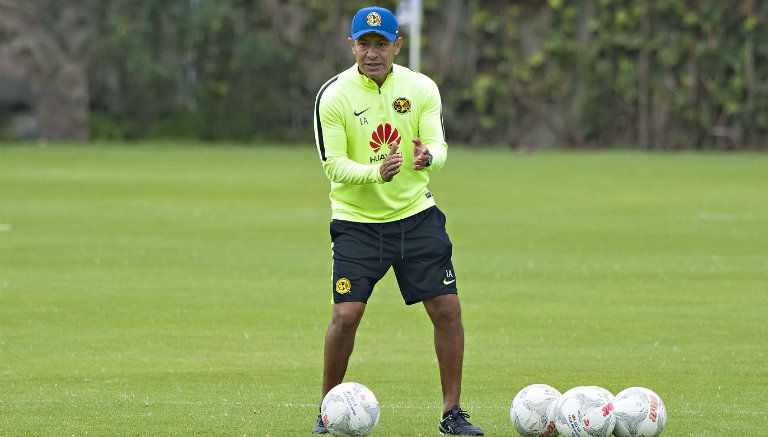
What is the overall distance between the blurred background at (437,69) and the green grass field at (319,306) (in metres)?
10.3

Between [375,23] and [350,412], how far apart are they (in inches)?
78.8

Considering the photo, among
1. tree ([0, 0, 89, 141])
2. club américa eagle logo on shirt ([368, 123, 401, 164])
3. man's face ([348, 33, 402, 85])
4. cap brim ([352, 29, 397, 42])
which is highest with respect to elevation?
cap brim ([352, 29, 397, 42])

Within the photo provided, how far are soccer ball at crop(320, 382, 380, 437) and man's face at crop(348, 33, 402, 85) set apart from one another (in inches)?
65.7

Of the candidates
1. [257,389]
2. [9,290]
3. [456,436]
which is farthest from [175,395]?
[9,290]

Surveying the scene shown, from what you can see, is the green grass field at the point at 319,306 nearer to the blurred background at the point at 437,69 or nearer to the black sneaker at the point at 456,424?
the black sneaker at the point at 456,424

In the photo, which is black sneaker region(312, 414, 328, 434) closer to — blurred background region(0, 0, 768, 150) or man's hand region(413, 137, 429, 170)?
man's hand region(413, 137, 429, 170)

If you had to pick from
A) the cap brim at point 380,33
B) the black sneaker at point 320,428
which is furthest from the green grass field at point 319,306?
the cap brim at point 380,33

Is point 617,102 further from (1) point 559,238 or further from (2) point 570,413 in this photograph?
(2) point 570,413

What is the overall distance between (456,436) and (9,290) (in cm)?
764

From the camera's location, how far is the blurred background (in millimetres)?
38375

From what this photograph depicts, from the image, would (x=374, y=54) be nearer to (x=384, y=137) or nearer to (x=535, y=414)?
(x=384, y=137)

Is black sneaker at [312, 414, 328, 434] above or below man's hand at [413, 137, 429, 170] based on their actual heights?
below

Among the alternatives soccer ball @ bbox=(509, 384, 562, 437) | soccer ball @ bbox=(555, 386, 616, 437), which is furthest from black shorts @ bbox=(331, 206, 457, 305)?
soccer ball @ bbox=(555, 386, 616, 437)

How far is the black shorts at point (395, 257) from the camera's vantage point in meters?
8.77
